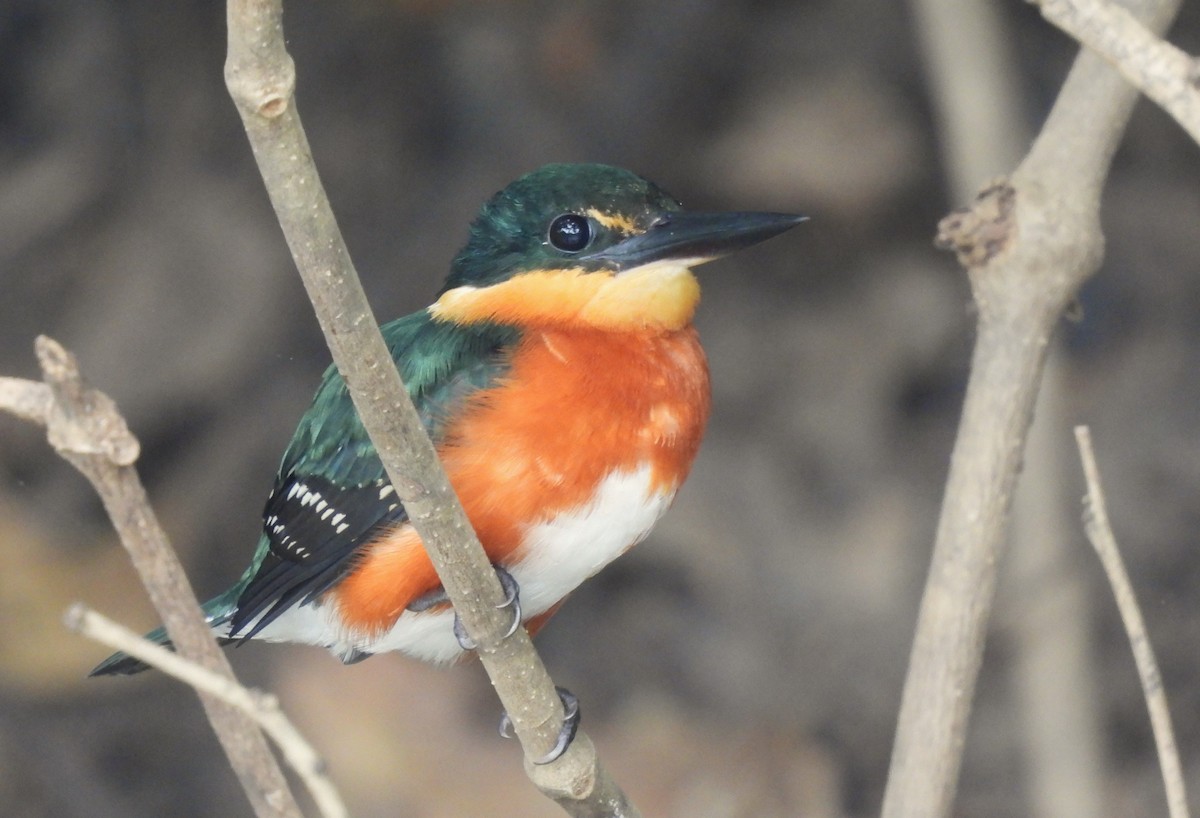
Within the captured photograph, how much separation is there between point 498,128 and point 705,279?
677mm

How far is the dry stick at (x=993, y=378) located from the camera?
171 cm

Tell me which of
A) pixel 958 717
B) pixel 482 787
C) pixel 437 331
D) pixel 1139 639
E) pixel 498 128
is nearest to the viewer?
pixel 1139 639

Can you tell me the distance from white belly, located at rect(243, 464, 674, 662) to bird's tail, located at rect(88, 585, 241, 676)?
250mm

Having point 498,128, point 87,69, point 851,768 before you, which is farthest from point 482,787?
point 87,69

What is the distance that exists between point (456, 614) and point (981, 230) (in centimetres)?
79

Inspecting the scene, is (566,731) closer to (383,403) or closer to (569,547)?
(569,547)

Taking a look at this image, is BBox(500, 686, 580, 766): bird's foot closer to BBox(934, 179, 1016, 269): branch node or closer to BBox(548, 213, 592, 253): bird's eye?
BBox(548, 213, 592, 253): bird's eye

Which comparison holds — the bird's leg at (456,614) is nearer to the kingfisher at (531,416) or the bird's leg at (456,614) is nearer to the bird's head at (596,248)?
the kingfisher at (531,416)

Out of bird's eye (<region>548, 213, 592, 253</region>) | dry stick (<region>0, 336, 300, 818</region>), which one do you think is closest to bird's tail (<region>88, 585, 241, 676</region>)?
bird's eye (<region>548, 213, 592, 253</region>)

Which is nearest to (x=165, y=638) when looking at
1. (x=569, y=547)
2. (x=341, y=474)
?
(x=341, y=474)

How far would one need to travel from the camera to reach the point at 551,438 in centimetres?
197

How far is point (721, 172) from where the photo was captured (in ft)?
12.6

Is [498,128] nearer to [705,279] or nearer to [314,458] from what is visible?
[705,279]

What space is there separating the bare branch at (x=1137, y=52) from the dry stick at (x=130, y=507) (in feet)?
2.78
